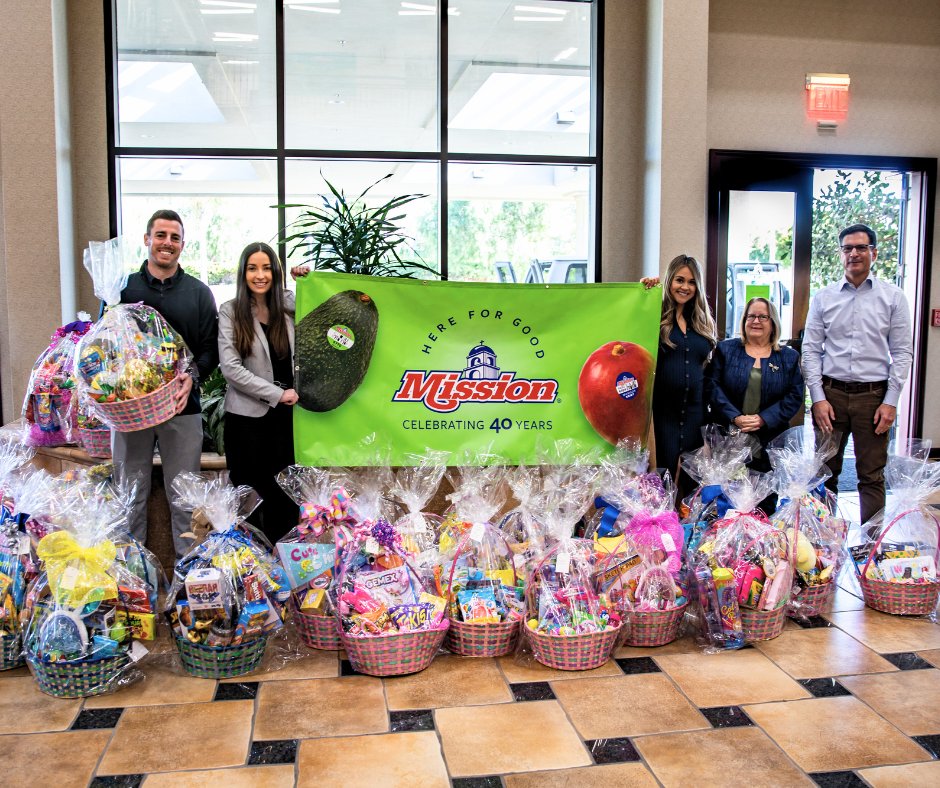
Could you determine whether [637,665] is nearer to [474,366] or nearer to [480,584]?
[480,584]

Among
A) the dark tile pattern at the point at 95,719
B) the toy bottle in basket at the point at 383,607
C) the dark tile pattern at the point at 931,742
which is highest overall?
the toy bottle in basket at the point at 383,607

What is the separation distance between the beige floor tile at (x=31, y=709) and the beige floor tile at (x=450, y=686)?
3.07ft

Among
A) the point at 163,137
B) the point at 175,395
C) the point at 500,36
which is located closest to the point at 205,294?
the point at 175,395

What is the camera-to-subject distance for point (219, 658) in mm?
2787

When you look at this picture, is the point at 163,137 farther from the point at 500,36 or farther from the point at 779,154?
the point at 779,154

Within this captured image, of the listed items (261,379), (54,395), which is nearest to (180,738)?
(261,379)

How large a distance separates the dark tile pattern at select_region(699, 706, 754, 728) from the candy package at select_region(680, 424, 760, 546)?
86 cm

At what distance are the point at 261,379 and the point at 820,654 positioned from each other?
227 cm

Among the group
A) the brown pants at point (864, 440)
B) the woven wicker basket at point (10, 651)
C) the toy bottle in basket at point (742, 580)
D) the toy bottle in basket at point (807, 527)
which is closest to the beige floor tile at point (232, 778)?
the woven wicker basket at point (10, 651)

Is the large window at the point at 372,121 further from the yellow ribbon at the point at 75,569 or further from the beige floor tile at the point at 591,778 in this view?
the beige floor tile at the point at 591,778

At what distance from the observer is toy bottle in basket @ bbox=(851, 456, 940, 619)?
11.2 ft

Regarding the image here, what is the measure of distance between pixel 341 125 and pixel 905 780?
193 inches

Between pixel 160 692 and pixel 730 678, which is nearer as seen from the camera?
pixel 160 692

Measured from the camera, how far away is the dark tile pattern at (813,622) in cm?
332
